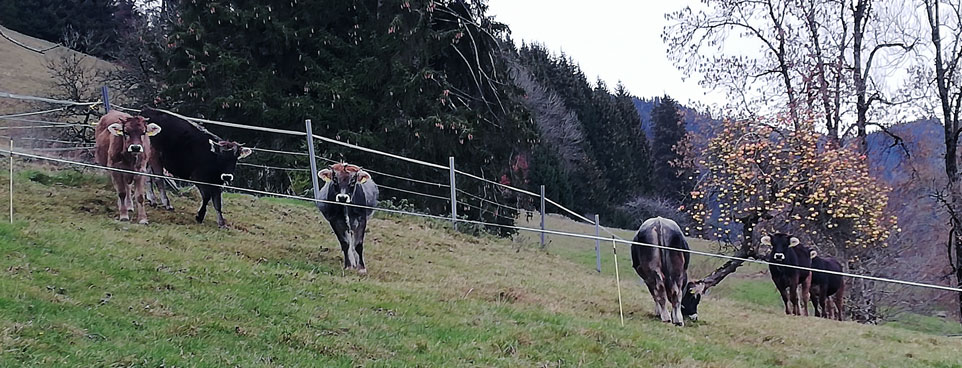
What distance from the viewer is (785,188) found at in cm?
1462

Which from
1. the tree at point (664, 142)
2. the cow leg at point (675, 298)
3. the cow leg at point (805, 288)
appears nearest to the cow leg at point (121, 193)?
the cow leg at point (675, 298)

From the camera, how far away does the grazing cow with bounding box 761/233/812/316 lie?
44.1ft

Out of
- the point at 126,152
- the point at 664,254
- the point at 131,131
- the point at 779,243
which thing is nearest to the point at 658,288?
the point at 664,254

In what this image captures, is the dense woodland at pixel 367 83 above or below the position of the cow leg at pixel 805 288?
above

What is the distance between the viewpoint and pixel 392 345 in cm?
616

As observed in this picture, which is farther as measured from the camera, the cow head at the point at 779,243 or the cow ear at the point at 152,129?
the cow head at the point at 779,243

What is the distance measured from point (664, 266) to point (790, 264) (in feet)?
18.5

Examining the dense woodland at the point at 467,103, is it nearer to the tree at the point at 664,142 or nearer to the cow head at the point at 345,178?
the cow head at the point at 345,178

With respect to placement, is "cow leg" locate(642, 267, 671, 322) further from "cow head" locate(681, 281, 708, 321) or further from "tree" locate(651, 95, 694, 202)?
"tree" locate(651, 95, 694, 202)

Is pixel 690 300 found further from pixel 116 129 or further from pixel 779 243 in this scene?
pixel 116 129

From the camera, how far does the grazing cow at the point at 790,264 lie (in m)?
13.4

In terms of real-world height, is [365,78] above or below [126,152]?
above

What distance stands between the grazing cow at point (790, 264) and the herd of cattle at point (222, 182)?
410cm

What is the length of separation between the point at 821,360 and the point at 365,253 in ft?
19.7
